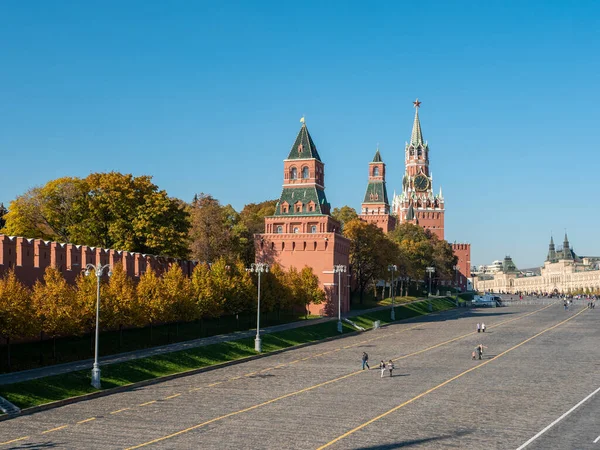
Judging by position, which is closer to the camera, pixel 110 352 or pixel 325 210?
pixel 110 352

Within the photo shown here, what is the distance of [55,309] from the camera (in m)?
54.5

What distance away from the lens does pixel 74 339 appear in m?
60.4

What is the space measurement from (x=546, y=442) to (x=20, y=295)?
32.1m

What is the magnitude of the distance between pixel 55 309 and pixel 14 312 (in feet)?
13.1

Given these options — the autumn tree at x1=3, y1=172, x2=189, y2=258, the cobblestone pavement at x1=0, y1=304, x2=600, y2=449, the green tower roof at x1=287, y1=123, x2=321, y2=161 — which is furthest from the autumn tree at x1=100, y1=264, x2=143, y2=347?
the green tower roof at x1=287, y1=123, x2=321, y2=161

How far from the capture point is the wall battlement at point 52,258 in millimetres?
57781

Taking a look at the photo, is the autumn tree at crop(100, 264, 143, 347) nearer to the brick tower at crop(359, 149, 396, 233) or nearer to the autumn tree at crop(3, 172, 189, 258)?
the autumn tree at crop(3, 172, 189, 258)

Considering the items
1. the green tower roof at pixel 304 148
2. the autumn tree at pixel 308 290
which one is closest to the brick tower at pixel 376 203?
the green tower roof at pixel 304 148

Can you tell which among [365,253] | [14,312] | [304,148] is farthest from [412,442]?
[365,253]

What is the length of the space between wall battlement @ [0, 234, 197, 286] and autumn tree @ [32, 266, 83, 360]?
2.45 m

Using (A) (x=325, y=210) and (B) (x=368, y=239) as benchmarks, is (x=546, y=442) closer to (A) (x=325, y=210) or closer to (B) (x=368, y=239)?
(A) (x=325, y=210)

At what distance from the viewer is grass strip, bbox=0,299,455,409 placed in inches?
1737

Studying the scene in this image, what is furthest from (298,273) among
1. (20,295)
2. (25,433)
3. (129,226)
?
(25,433)

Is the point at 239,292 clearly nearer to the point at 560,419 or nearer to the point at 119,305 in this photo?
the point at 119,305
